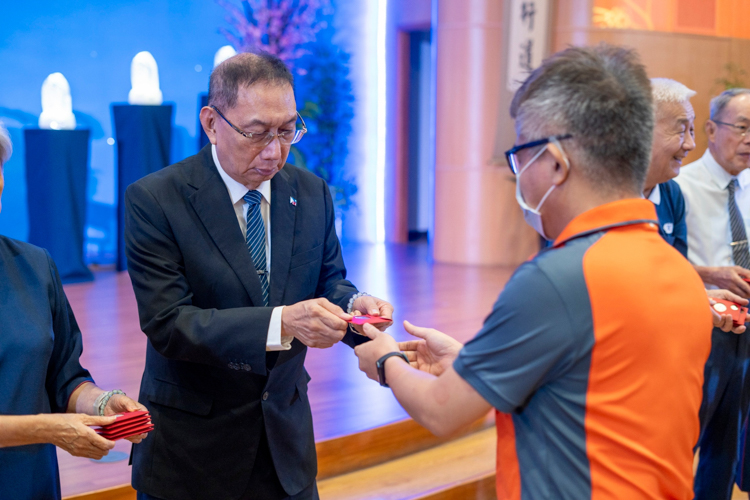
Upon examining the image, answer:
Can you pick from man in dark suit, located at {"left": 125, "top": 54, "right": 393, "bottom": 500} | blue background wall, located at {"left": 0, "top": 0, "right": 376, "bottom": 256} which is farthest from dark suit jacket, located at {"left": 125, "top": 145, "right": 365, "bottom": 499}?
blue background wall, located at {"left": 0, "top": 0, "right": 376, "bottom": 256}

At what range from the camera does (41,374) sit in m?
1.66

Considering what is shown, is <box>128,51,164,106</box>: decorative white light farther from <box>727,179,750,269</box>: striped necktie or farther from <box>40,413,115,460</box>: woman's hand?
<box>40,413,115,460</box>: woman's hand

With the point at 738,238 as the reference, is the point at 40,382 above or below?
below

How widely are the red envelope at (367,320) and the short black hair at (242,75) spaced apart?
2.15 feet

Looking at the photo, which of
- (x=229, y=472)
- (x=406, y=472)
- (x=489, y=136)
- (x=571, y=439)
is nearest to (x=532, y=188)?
(x=571, y=439)

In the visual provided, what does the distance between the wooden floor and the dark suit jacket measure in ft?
3.13

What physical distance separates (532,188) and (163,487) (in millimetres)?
1251

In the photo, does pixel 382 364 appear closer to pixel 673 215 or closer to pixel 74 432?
pixel 74 432

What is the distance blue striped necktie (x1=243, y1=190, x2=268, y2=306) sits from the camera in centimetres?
187

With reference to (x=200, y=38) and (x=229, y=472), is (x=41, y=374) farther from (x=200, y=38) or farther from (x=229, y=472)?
(x=200, y=38)

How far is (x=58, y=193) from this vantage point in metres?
6.38

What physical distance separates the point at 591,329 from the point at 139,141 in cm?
638

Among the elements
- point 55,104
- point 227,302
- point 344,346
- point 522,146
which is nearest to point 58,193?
point 55,104

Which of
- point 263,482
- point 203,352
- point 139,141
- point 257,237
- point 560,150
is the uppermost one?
point 560,150
